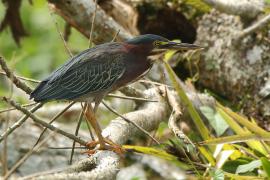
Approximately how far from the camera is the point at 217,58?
607 cm

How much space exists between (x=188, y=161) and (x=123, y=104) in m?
1.60

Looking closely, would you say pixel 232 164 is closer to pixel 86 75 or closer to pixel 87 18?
pixel 86 75

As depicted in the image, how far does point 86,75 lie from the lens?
4.30 meters

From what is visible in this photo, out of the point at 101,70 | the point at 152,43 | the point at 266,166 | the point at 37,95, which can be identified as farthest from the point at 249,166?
the point at 37,95

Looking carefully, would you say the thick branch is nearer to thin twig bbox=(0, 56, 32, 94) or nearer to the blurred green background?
thin twig bbox=(0, 56, 32, 94)

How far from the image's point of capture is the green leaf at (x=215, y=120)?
17.5 ft

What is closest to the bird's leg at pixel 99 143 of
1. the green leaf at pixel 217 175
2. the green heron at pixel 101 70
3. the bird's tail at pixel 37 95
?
the green heron at pixel 101 70

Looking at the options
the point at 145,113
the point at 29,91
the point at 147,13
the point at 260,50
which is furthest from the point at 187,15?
the point at 29,91

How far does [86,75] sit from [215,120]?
4.98 ft

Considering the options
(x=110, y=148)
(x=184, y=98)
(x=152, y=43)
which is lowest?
(x=110, y=148)

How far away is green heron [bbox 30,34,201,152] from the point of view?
4.21 meters

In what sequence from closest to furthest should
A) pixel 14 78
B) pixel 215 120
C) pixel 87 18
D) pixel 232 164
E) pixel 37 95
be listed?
pixel 14 78
pixel 37 95
pixel 232 164
pixel 215 120
pixel 87 18

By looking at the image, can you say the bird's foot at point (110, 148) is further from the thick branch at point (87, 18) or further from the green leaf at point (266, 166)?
the thick branch at point (87, 18)

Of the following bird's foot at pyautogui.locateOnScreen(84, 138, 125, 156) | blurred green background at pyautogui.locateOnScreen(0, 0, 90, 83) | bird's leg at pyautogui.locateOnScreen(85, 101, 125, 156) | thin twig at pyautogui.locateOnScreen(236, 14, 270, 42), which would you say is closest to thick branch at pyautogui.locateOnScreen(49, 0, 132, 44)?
thin twig at pyautogui.locateOnScreen(236, 14, 270, 42)
